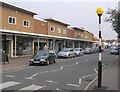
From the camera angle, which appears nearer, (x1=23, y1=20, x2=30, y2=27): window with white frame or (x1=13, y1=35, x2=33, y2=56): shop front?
(x1=13, y1=35, x2=33, y2=56): shop front

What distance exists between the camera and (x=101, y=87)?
12164 mm

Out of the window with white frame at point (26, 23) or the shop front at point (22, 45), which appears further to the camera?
the window with white frame at point (26, 23)

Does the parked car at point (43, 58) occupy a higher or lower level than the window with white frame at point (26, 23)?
lower

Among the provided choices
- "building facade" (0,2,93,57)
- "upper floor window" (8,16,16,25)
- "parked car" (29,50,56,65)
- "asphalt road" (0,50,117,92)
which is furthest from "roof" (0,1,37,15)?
"asphalt road" (0,50,117,92)

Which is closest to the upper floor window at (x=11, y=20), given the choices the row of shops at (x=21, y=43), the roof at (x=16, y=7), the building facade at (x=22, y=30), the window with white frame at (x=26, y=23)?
the building facade at (x=22, y=30)

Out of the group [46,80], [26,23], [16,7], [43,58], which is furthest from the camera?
[26,23]

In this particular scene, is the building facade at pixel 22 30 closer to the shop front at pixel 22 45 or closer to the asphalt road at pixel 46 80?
the shop front at pixel 22 45

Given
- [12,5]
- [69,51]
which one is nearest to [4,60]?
[12,5]

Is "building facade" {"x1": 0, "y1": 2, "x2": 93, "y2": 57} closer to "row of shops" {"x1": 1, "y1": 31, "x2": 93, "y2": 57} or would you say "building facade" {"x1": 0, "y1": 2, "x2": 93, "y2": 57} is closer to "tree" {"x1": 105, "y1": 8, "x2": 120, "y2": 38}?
"row of shops" {"x1": 1, "y1": 31, "x2": 93, "y2": 57}

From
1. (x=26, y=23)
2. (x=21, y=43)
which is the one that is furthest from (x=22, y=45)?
(x=26, y=23)

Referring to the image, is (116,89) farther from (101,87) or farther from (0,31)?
(0,31)

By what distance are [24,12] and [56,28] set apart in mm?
18992

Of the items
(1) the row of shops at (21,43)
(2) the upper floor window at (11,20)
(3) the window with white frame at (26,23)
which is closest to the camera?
(1) the row of shops at (21,43)

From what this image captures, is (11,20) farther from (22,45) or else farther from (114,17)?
(114,17)
